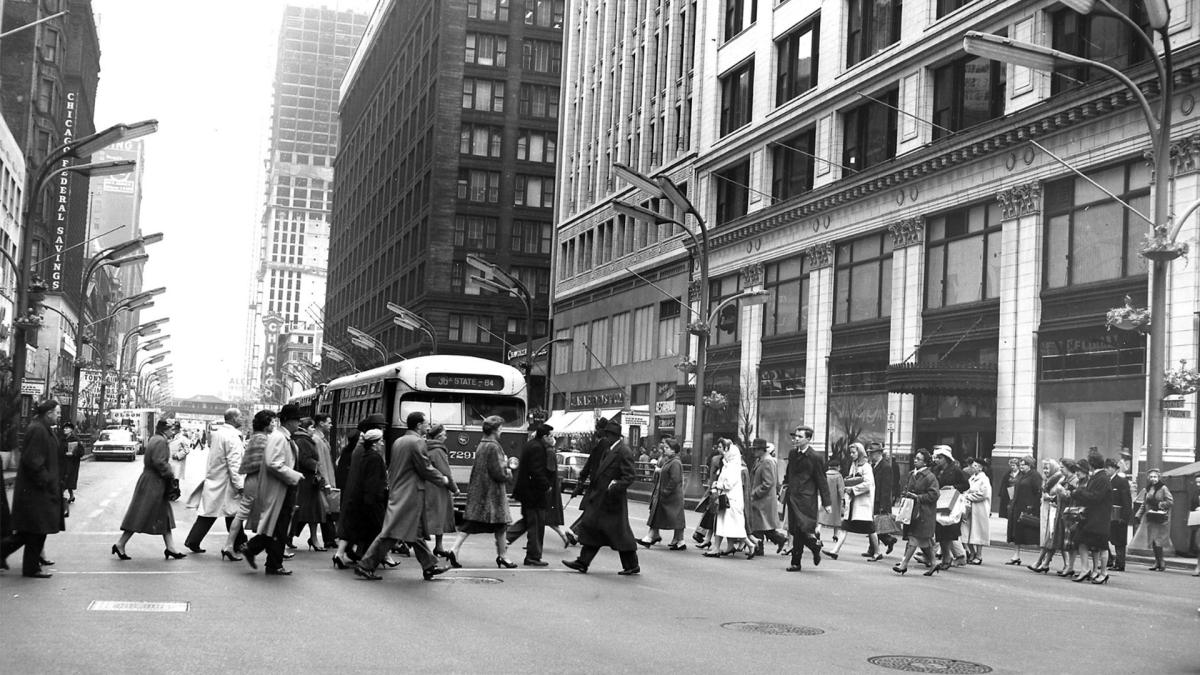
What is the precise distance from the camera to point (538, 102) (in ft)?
324

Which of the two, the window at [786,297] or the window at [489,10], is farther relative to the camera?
the window at [489,10]

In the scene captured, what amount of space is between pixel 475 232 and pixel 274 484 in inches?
3260

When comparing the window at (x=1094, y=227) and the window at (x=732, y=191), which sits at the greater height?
the window at (x=732, y=191)

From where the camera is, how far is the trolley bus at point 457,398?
24547 millimetres

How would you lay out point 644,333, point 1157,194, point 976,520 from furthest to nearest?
point 644,333 → point 1157,194 → point 976,520

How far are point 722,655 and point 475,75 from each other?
91021mm

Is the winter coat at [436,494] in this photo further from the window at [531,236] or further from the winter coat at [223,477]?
the window at [531,236]

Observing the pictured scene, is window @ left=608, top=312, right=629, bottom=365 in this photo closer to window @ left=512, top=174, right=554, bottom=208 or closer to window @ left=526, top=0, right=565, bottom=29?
window @ left=512, top=174, right=554, bottom=208

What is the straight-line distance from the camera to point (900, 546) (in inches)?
945

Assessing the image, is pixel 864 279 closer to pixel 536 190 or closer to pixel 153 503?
pixel 153 503

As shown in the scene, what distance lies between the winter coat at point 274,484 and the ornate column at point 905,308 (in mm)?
24678

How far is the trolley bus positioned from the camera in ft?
80.5

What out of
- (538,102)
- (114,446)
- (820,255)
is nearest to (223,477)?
(820,255)

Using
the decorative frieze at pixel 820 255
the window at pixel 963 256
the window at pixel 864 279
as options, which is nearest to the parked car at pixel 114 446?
the decorative frieze at pixel 820 255
